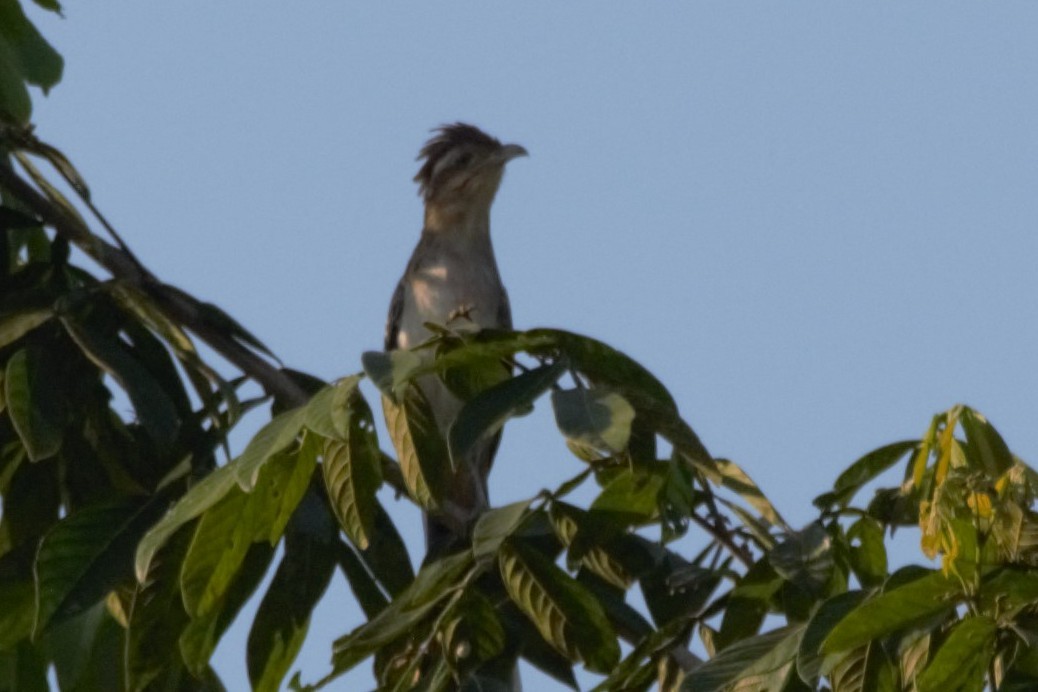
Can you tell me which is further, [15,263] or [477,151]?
[477,151]

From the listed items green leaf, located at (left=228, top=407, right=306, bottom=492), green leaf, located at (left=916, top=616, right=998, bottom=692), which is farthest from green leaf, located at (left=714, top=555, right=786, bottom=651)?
green leaf, located at (left=228, top=407, right=306, bottom=492)

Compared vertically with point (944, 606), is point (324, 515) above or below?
above

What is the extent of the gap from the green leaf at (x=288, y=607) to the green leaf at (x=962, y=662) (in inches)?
60.6

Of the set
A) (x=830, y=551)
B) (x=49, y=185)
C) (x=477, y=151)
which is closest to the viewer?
(x=830, y=551)

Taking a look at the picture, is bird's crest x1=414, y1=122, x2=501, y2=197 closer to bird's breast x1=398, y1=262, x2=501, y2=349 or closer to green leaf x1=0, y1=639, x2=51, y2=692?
bird's breast x1=398, y1=262, x2=501, y2=349

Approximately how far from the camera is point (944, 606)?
112 inches

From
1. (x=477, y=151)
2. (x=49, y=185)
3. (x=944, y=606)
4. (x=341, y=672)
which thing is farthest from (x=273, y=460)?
(x=477, y=151)

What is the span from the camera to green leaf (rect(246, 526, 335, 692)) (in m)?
3.89

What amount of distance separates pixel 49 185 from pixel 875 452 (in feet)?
7.85

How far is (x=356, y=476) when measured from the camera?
11.4 feet

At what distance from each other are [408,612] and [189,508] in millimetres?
429

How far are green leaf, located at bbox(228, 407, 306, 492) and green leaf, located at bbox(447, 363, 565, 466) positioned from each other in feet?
1.01

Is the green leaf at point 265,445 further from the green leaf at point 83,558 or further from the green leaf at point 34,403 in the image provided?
the green leaf at point 34,403

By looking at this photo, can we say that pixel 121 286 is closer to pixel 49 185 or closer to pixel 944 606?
pixel 49 185
